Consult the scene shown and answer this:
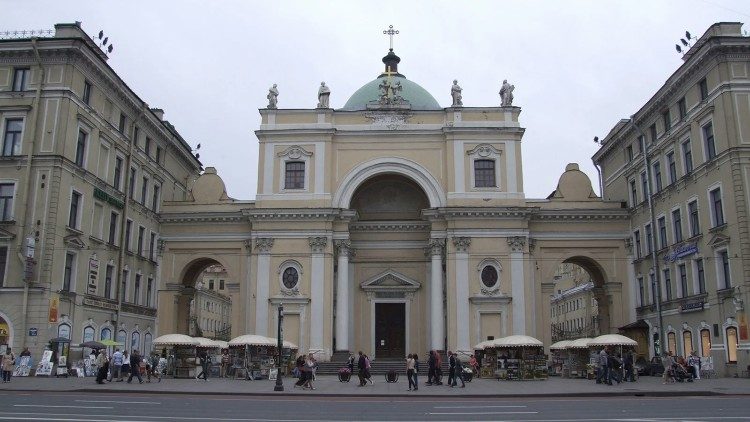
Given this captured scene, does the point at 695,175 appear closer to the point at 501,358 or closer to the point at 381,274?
the point at 501,358

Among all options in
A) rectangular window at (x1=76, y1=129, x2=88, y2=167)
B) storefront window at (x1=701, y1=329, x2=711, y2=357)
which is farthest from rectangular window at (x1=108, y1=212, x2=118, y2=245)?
storefront window at (x1=701, y1=329, x2=711, y2=357)

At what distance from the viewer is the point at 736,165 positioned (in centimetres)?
3416

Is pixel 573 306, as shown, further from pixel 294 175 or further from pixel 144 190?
pixel 144 190

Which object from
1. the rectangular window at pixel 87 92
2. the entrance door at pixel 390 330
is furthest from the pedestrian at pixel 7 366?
the entrance door at pixel 390 330

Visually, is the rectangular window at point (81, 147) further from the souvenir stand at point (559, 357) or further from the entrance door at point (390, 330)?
the souvenir stand at point (559, 357)

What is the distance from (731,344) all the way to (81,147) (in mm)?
34305

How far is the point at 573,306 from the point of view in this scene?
8938cm

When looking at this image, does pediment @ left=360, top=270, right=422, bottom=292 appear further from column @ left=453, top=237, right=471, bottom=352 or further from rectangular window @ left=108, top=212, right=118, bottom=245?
rectangular window @ left=108, top=212, right=118, bottom=245

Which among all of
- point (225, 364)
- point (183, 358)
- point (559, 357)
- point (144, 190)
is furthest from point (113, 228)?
point (559, 357)

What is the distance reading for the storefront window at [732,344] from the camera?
33938mm

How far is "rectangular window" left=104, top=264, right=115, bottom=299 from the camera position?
132 ft

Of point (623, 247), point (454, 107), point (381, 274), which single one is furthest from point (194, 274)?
point (623, 247)

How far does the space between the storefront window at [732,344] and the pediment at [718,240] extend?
13.6ft

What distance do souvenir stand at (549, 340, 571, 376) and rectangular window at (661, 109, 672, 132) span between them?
13.9 meters
